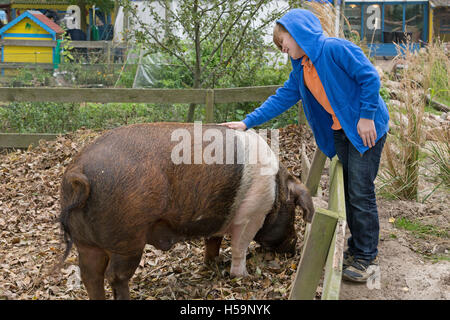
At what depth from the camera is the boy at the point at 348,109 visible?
346 centimetres

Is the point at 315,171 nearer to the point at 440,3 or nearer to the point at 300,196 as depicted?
the point at 300,196

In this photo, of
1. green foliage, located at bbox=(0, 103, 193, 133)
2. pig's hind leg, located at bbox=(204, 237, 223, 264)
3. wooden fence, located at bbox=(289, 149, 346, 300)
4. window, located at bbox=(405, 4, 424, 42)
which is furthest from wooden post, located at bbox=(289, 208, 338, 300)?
window, located at bbox=(405, 4, 424, 42)

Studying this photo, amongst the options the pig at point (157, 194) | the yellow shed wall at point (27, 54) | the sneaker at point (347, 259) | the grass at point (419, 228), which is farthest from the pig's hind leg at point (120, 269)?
the yellow shed wall at point (27, 54)

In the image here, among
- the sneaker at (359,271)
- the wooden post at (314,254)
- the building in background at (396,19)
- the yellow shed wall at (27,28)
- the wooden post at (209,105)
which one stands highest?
the building in background at (396,19)

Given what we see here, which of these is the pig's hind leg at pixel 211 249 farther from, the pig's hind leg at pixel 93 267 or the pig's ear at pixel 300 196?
the pig's hind leg at pixel 93 267

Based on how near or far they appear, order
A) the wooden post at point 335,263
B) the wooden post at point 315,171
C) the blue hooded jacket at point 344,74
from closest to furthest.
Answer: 1. the wooden post at point 335,263
2. the blue hooded jacket at point 344,74
3. the wooden post at point 315,171

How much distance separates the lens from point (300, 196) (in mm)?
4070

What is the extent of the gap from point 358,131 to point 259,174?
0.77 meters

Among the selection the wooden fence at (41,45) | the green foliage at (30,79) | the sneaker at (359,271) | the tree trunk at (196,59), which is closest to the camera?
the sneaker at (359,271)

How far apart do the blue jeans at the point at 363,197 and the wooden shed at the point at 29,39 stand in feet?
46.0

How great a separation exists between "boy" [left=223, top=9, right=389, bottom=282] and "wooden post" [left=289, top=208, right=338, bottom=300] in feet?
2.66

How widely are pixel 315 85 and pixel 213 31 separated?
16.7ft

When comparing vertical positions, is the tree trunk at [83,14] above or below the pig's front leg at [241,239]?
above

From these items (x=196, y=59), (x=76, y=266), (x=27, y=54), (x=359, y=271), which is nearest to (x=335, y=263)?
(x=359, y=271)
